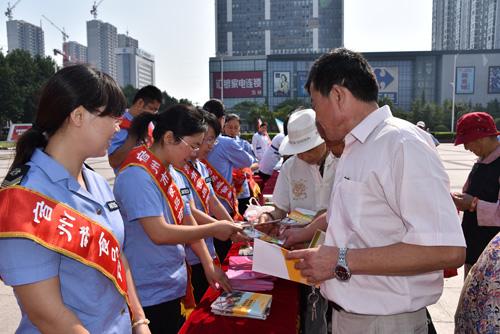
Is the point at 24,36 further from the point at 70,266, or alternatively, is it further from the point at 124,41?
the point at 70,266

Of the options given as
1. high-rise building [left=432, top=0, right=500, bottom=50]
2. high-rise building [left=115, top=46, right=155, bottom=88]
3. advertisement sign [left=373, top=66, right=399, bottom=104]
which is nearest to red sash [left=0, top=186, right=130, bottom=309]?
advertisement sign [left=373, top=66, right=399, bottom=104]

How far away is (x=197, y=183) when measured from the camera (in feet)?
8.84

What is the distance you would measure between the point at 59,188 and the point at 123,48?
94.2 metres

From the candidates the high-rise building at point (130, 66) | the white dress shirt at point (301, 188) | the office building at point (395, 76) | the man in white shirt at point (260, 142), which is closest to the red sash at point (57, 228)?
the white dress shirt at point (301, 188)

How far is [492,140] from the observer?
2473 mm

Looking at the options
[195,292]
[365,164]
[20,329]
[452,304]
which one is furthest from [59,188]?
[452,304]

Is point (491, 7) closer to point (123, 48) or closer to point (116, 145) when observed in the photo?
point (123, 48)

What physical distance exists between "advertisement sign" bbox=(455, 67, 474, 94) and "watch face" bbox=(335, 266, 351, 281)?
63.4 m

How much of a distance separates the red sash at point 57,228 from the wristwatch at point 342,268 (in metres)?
0.67

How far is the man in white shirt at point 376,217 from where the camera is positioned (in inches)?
44.0

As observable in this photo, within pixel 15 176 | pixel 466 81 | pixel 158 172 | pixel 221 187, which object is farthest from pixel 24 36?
pixel 15 176

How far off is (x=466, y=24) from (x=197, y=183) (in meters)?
79.5

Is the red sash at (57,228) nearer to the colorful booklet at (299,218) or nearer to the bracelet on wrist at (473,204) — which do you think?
the colorful booklet at (299,218)

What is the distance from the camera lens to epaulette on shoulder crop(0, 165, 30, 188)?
3.40 feet
